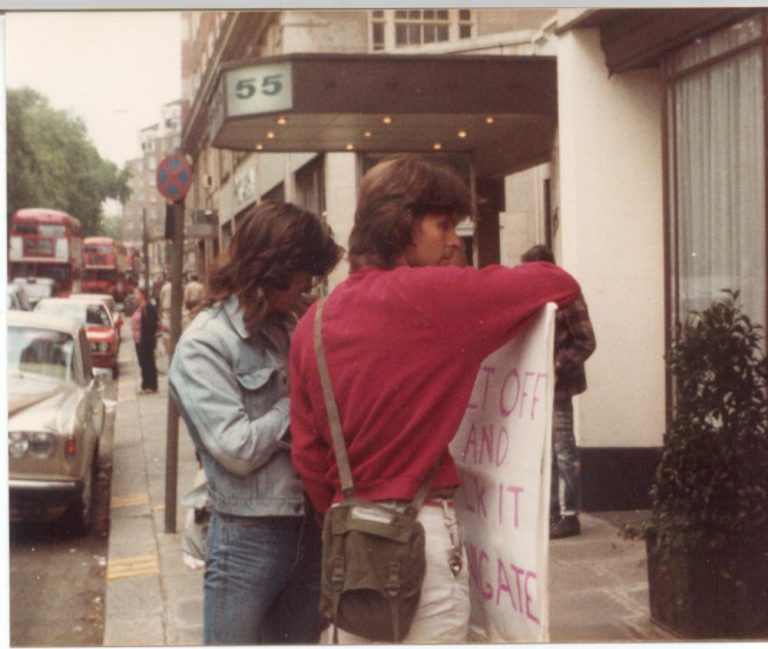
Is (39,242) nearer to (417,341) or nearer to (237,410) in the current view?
(237,410)

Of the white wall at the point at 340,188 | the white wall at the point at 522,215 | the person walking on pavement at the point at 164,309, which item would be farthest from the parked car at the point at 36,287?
the white wall at the point at 340,188

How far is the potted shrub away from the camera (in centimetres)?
512

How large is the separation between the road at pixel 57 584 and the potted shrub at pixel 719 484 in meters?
2.95

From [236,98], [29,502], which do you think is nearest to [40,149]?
[29,502]

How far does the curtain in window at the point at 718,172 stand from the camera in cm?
644

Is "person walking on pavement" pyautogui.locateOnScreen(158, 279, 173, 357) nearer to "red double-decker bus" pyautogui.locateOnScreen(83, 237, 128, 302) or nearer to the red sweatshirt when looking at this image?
"red double-decker bus" pyautogui.locateOnScreen(83, 237, 128, 302)

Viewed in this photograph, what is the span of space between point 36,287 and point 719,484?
368cm

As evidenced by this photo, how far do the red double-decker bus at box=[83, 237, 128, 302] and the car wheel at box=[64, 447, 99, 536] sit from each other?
135 centimetres

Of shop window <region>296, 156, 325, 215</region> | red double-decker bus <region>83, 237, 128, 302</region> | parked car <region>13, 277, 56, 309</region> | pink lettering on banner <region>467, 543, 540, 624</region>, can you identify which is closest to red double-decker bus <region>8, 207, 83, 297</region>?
parked car <region>13, 277, 56, 309</region>

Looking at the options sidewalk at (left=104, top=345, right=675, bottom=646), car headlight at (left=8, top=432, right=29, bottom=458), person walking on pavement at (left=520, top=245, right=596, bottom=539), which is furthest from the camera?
car headlight at (left=8, top=432, right=29, bottom=458)

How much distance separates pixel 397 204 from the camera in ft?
9.80

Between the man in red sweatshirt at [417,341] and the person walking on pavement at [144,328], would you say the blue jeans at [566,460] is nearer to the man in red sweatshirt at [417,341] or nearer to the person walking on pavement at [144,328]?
the man in red sweatshirt at [417,341]

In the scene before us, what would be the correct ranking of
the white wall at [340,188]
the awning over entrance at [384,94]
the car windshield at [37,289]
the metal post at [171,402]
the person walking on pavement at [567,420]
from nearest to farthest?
the car windshield at [37,289]
the person walking on pavement at [567,420]
the metal post at [171,402]
the awning over entrance at [384,94]
the white wall at [340,188]


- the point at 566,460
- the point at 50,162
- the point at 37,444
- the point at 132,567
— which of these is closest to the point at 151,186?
the point at 37,444
